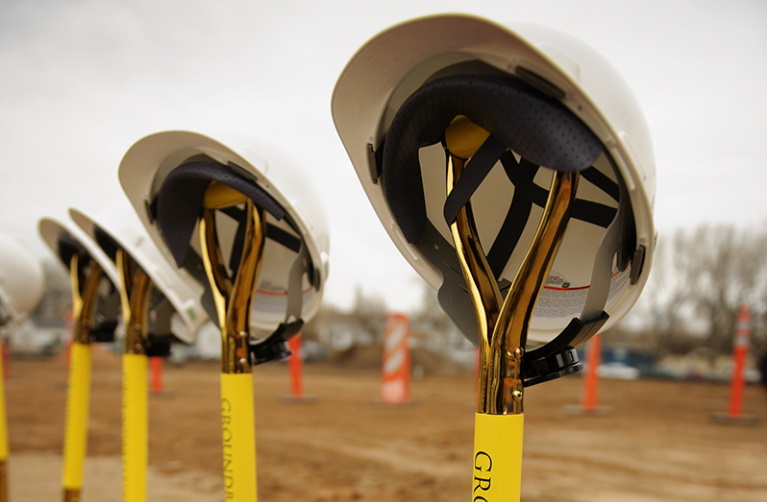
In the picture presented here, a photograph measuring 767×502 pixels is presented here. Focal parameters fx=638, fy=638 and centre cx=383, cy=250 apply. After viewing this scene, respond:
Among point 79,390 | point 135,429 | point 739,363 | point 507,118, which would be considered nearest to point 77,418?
point 79,390

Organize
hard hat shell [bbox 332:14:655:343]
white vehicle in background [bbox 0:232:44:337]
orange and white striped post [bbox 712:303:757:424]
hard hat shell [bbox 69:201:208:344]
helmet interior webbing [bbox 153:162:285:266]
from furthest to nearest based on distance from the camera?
orange and white striped post [bbox 712:303:757:424] → white vehicle in background [bbox 0:232:44:337] → hard hat shell [bbox 69:201:208:344] → helmet interior webbing [bbox 153:162:285:266] → hard hat shell [bbox 332:14:655:343]

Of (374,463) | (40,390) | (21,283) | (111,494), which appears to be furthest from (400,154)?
(40,390)

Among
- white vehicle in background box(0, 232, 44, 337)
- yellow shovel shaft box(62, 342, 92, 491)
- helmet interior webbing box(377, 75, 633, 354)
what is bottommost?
yellow shovel shaft box(62, 342, 92, 491)

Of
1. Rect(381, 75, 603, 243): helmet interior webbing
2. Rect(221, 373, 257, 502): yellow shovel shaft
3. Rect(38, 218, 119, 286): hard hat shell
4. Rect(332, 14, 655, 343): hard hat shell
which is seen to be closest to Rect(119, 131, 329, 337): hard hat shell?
Rect(221, 373, 257, 502): yellow shovel shaft

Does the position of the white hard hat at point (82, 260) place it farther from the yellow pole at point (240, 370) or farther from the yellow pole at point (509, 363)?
the yellow pole at point (509, 363)

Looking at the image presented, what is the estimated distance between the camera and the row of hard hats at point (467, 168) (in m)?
1.07

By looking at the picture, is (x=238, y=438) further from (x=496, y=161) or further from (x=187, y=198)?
(x=496, y=161)

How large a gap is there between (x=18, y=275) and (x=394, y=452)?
407cm

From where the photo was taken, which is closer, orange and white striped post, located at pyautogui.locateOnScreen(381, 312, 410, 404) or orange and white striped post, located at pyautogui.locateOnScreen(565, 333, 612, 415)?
orange and white striped post, located at pyautogui.locateOnScreen(565, 333, 612, 415)

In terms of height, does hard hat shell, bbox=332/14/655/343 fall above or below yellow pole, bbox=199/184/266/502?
above

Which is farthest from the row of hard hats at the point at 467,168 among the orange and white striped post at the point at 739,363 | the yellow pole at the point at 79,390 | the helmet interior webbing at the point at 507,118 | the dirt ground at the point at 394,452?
the orange and white striped post at the point at 739,363

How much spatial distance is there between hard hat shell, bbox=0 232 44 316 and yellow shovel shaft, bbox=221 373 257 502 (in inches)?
101

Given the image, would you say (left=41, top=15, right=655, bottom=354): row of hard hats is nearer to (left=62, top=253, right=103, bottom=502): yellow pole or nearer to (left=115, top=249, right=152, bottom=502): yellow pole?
(left=115, top=249, right=152, bottom=502): yellow pole

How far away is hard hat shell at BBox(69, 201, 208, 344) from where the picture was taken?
2.44m
